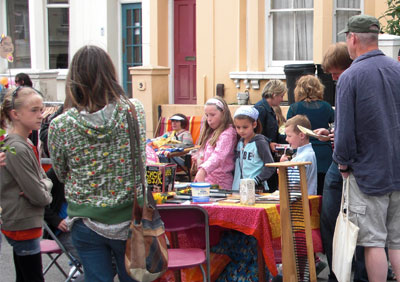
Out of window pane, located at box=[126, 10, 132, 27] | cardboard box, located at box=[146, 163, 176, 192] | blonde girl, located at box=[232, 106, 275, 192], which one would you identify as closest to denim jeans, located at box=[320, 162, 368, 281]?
blonde girl, located at box=[232, 106, 275, 192]

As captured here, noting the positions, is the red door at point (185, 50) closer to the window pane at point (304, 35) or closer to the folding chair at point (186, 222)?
the window pane at point (304, 35)

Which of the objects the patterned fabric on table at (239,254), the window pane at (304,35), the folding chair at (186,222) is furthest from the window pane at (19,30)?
the folding chair at (186,222)

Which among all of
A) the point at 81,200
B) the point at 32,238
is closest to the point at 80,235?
the point at 81,200

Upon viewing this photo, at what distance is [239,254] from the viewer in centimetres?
600

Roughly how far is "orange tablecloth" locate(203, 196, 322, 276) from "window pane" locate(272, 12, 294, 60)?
7.69m

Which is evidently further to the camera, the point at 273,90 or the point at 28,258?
the point at 273,90

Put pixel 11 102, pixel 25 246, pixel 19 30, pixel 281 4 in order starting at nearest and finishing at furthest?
pixel 25 246, pixel 11 102, pixel 281 4, pixel 19 30

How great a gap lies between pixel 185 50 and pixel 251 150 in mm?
9117

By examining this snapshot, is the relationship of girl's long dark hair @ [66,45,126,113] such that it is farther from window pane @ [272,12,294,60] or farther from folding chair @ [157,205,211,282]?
window pane @ [272,12,294,60]

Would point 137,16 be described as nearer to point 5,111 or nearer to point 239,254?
point 239,254

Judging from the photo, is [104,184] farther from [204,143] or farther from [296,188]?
[204,143]

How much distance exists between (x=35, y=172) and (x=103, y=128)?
1.26 m

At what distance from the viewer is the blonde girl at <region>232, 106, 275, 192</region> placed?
252 inches

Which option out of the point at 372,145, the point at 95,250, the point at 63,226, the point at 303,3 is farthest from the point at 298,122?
the point at 303,3
